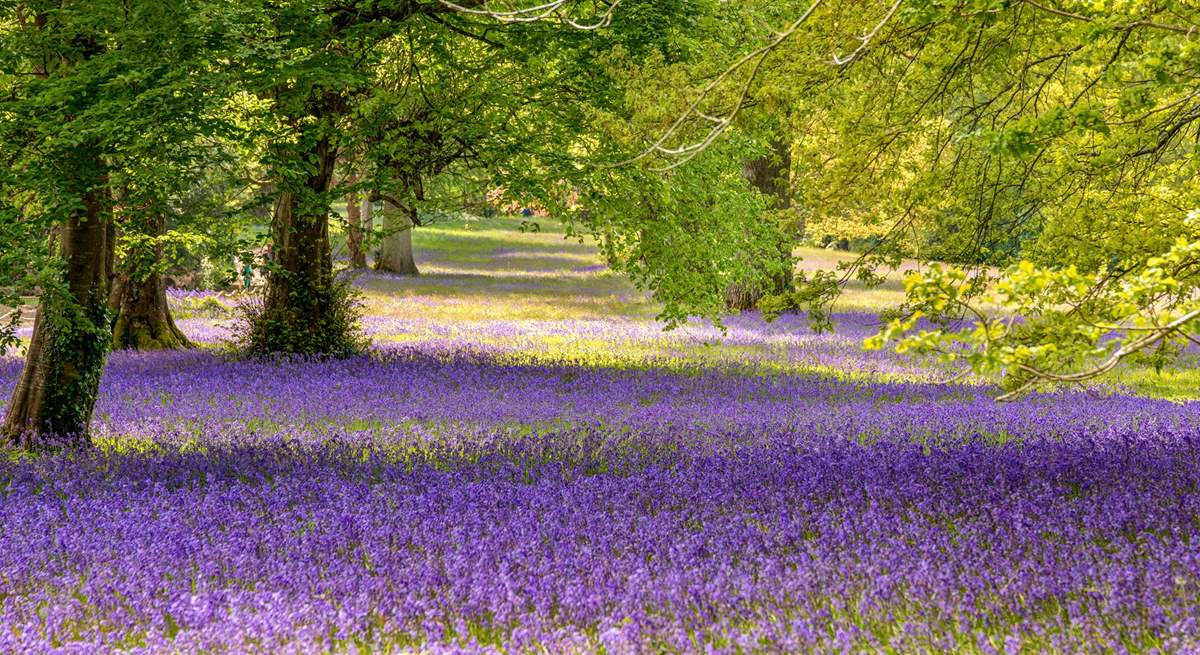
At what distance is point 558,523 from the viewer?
584cm

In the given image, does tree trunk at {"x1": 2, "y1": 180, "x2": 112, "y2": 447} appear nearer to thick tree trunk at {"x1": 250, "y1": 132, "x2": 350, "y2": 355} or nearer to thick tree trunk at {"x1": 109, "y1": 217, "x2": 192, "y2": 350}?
thick tree trunk at {"x1": 250, "y1": 132, "x2": 350, "y2": 355}

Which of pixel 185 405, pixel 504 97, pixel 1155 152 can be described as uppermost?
pixel 504 97

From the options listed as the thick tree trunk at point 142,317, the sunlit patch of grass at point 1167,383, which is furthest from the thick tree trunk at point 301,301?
the sunlit patch of grass at point 1167,383

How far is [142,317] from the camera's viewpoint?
1767cm

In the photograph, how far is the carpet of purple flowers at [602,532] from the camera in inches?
174

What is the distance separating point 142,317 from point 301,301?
4249 millimetres

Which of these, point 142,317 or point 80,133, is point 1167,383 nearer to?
point 80,133

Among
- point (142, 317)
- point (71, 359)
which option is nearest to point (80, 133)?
point (71, 359)

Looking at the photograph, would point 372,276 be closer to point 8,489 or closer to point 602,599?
point 8,489

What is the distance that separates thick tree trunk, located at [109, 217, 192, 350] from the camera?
688 inches

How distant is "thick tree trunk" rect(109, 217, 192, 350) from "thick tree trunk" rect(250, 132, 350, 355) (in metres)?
3.30

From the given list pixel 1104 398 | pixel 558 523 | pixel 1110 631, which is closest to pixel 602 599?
pixel 558 523

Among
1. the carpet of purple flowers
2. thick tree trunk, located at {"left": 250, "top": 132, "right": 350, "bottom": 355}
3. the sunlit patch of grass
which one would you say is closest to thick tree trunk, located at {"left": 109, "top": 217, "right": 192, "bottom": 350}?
thick tree trunk, located at {"left": 250, "top": 132, "right": 350, "bottom": 355}

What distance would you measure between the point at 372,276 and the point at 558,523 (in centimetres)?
A: 3124
